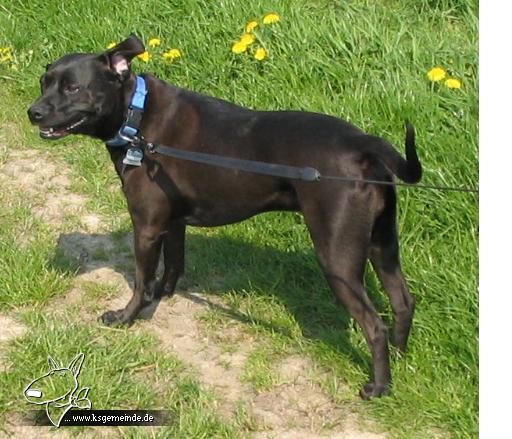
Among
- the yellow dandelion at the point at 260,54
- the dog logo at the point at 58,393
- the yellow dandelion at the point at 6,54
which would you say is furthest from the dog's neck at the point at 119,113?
the yellow dandelion at the point at 6,54

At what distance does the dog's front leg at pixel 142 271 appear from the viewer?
14.1 ft

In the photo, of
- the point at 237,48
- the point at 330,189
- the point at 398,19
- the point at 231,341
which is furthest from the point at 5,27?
the point at 330,189

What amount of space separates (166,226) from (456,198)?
154 cm

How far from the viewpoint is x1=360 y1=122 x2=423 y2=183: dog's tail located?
3537 mm

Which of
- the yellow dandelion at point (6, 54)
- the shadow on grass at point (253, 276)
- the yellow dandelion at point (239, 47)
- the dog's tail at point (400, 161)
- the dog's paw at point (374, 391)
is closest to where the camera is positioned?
the dog's tail at point (400, 161)

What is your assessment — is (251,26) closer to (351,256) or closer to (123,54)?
(123,54)

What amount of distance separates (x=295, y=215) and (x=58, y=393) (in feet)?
6.14

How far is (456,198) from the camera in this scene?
4.57 metres

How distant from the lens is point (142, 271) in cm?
441

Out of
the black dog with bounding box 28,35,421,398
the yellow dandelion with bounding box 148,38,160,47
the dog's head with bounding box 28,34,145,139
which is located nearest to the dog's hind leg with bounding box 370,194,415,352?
the black dog with bounding box 28,35,421,398

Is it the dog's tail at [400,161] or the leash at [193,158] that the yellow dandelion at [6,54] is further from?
the dog's tail at [400,161]

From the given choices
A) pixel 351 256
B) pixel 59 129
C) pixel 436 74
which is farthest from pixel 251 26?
pixel 351 256

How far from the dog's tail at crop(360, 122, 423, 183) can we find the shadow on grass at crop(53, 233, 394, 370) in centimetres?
94

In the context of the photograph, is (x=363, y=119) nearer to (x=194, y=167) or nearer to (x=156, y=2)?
(x=194, y=167)
